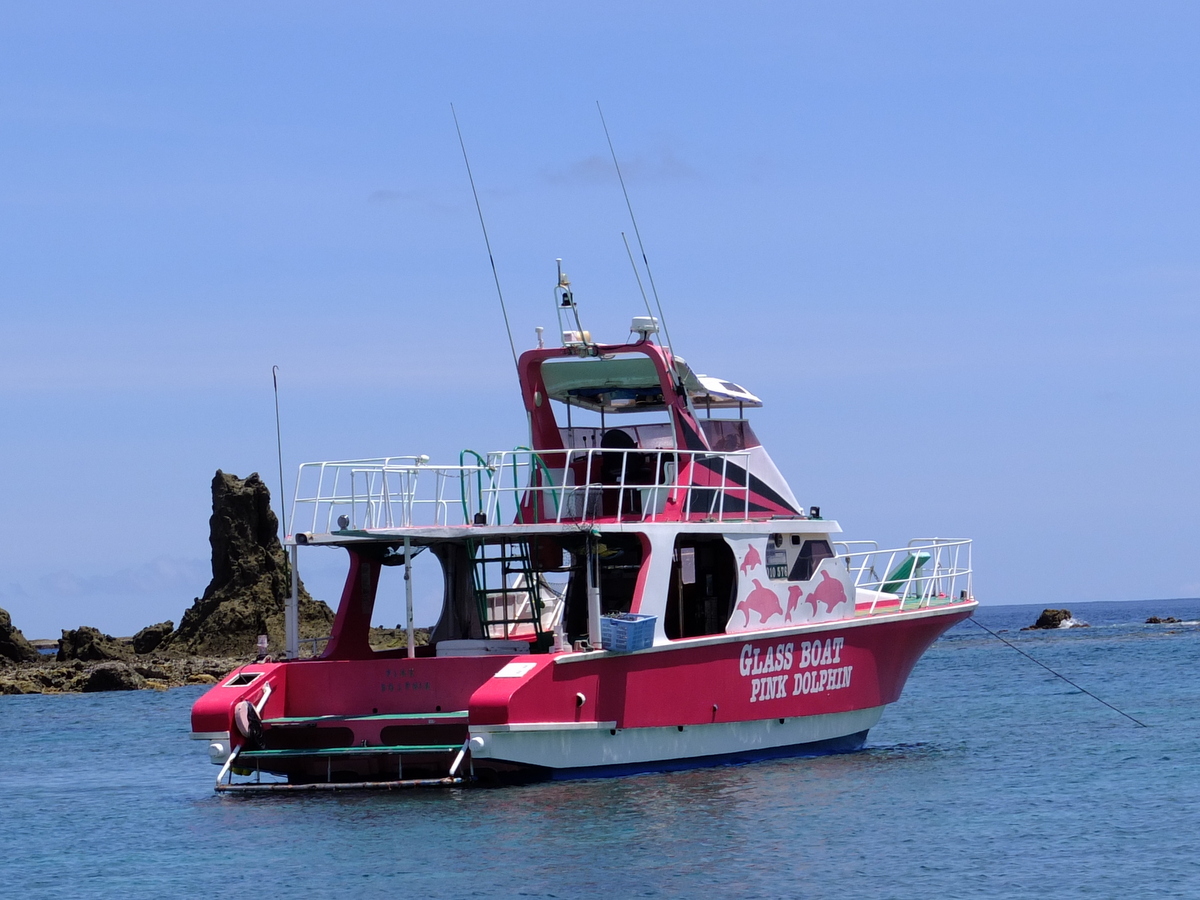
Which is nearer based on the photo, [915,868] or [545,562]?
[915,868]

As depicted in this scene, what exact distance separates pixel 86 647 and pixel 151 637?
7.03 metres

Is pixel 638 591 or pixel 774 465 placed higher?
pixel 774 465

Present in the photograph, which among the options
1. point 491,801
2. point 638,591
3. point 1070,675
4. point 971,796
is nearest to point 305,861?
point 491,801

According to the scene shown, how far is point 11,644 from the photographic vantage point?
62.2 metres

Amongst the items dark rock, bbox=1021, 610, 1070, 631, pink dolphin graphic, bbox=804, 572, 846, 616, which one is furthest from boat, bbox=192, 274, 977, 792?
dark rock, bbox=1021, 610, 1070, 631

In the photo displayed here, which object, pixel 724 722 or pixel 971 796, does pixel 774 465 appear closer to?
pixel 724 722

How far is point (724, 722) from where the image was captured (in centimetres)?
1952

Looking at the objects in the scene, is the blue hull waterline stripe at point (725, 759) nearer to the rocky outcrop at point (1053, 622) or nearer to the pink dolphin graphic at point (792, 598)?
the pink dolphin graphic at point (792, 598)

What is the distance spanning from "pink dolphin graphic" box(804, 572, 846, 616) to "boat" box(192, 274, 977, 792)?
0.02 metres

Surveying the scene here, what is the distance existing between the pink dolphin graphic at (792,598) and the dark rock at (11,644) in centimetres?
4707

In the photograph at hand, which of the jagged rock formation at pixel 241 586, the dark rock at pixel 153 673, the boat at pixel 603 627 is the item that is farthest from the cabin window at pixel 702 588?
the jagged rock formation at pixel 241 586

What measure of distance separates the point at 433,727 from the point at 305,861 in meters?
3.17

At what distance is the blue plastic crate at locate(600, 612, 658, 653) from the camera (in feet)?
58.9

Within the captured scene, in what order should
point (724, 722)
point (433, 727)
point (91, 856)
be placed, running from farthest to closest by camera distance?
point (724, 722)
point (433, 727)
point (91, 856)
